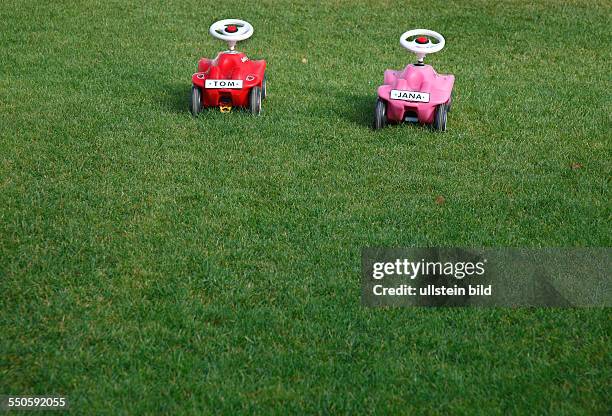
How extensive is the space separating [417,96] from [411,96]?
5 centimetres

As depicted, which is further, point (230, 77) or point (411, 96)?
point (230, 77)

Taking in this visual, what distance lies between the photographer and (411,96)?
24.1 ft

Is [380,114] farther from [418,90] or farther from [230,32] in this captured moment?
[230,32]

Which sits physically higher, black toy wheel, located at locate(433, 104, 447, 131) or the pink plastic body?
the pink plastic body

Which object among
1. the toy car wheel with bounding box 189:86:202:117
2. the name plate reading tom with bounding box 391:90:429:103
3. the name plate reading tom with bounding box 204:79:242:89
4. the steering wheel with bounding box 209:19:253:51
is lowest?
the toy car wheel with bounding box 189:86:202:117

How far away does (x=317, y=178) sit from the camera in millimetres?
6598

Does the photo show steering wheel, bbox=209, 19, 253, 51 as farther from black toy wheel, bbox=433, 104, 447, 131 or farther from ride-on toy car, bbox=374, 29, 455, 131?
black toy wheel, bbox=433, 104, 447, 131

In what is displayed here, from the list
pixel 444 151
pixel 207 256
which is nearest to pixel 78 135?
pixel 207 256

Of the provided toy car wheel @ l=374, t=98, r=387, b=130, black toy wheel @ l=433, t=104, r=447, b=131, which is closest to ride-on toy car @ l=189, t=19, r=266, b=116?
toy car wheel @ l=374, t=98, r=387, b=130

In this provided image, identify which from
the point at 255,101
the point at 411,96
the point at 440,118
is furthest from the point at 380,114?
the point at 255,101

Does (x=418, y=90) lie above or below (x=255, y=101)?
above

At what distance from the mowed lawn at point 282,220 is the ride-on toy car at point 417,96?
0.13 metres

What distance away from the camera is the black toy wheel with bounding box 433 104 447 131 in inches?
294

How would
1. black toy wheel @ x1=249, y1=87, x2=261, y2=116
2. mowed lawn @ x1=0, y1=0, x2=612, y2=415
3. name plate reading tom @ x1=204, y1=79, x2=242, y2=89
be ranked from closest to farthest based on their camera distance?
mowed lawn @ x1=0, y1=0, x2=612, y2=415 < name plate reading tom @ x1=204, y1=79, x2=242, y2=89 < black toy wheel @ x1=249, y1=87, x2=261, y2=116
